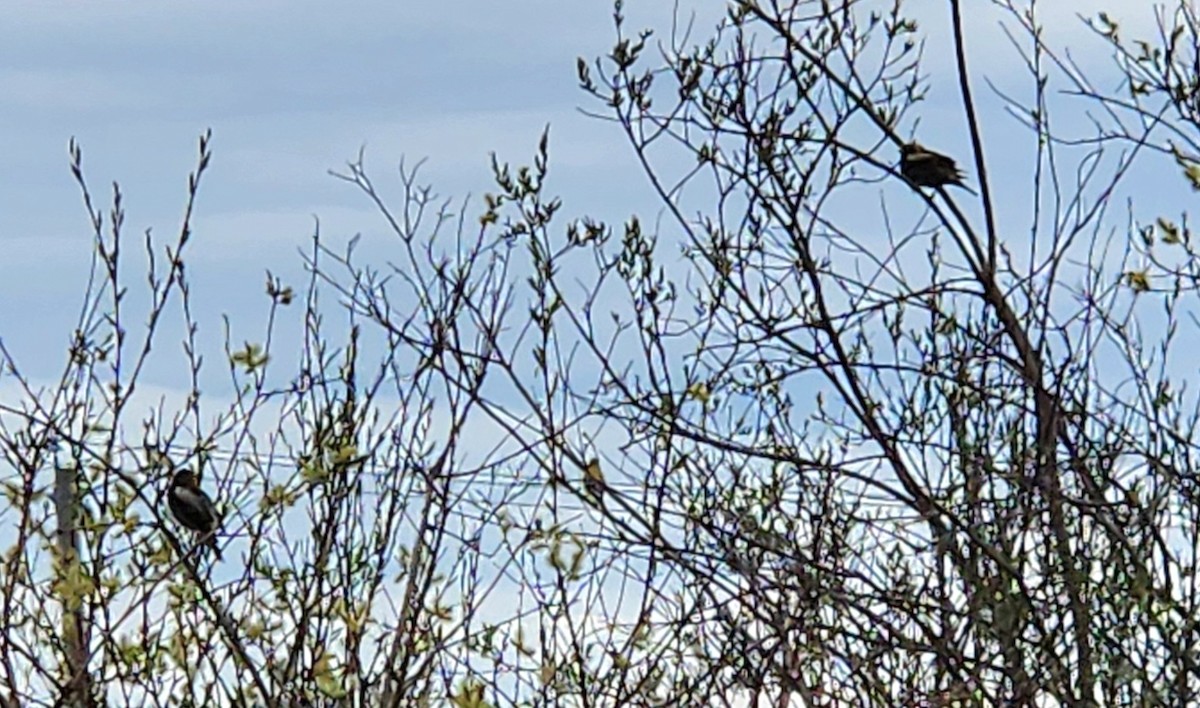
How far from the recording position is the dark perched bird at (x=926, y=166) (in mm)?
4414

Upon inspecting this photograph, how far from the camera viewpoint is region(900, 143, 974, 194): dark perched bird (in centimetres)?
441

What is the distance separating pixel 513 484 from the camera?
4.58 meters

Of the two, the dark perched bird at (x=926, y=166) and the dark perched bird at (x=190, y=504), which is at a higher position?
the dark perched bird at (x=926, y=166)

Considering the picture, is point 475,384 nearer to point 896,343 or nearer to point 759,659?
point 759,659

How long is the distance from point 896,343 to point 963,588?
1.25 meters

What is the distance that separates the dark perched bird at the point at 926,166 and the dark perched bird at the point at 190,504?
1.59 m

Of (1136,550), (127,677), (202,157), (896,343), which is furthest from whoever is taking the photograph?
(896,343)

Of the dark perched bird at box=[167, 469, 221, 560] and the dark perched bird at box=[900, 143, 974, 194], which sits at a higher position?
the dark perched bird at box=[900, 143, 974, 194]

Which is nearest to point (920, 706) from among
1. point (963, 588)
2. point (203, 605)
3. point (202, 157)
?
point (963, 588)

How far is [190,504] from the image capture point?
4.38 m

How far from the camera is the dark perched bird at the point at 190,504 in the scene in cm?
432

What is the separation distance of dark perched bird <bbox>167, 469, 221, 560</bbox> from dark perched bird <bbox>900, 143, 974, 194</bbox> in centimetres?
159

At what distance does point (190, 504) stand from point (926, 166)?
1687 mm

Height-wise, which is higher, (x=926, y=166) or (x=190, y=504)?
(x=926, y=166)
